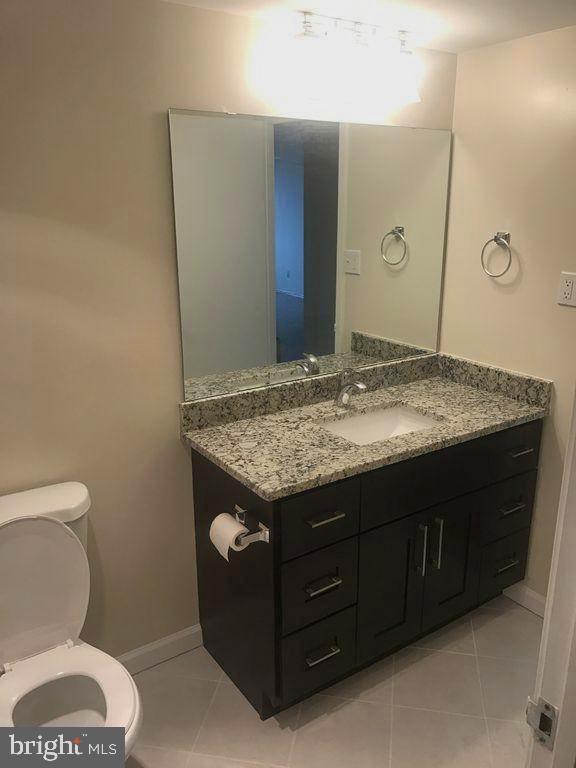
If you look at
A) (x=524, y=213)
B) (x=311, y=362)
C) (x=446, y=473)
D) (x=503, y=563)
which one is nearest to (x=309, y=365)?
(x=311, y=362)

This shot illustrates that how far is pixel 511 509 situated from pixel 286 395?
3.16 feet

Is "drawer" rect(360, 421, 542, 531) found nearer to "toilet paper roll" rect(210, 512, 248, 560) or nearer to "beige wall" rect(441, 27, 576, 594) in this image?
"beige wall" rect(441, 27, 576, 594)

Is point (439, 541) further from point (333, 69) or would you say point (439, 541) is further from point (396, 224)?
point (333, 69)

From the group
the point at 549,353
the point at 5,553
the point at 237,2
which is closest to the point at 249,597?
the point at 5,553

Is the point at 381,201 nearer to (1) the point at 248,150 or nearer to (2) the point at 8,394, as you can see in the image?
(1) the point at 248,150

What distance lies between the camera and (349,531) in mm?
1841

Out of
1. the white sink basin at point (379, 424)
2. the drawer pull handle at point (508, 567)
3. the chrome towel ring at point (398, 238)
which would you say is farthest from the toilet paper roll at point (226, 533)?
the chrome towel ring at point (398, 238)

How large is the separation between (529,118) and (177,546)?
195cm

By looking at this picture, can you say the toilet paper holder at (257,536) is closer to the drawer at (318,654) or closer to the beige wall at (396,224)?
the drawer at (318,654)

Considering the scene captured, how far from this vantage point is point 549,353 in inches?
87.1

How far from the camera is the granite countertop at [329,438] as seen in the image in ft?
5.68

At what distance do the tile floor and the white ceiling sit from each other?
2140 mm

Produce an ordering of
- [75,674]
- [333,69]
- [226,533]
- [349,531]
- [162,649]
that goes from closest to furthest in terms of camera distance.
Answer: [75,674], [226,533], [349,531], [333,69], [162,649]

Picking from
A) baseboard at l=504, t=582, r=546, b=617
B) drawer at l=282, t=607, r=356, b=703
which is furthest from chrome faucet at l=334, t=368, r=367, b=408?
baseboard at l=504, t=582, r=546, b=617
